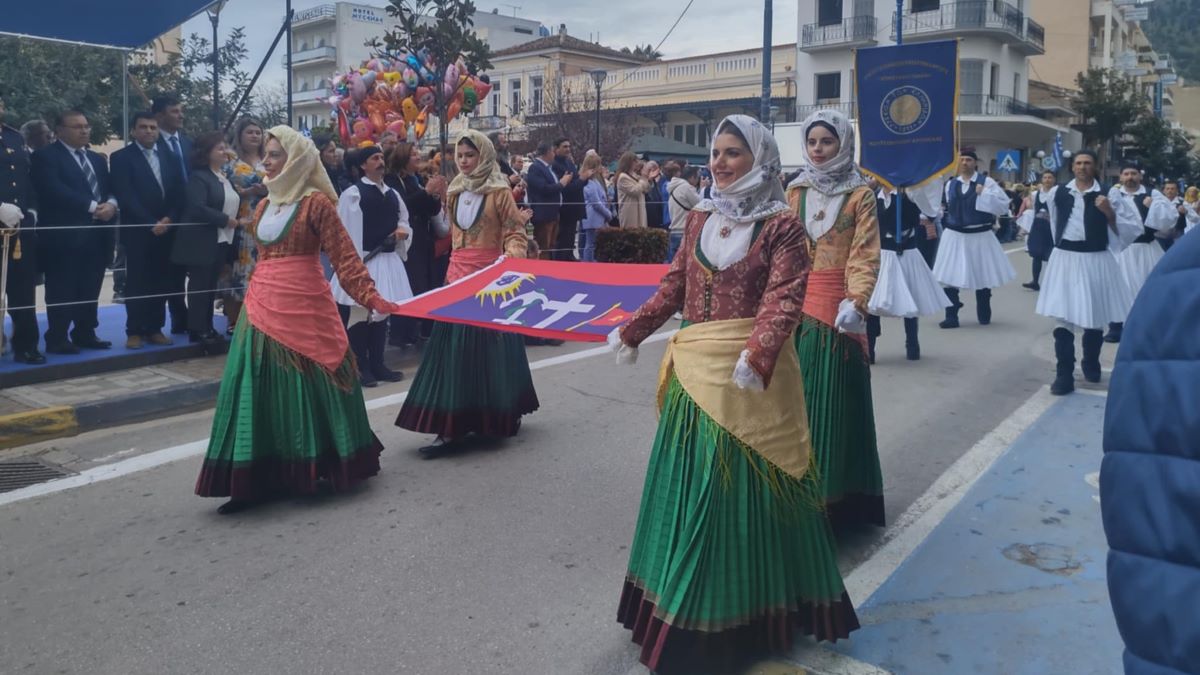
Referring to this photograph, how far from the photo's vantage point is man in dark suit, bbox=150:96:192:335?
30.6 feet

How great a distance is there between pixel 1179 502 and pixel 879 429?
6019 millimetres

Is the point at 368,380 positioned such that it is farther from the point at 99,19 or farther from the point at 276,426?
the point at 99,19

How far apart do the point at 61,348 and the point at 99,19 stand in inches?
131

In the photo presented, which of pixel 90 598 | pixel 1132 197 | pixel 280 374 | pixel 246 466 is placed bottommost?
pixel 90 598

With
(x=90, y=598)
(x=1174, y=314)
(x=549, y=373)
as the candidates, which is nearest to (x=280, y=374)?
(x=90, y=598)

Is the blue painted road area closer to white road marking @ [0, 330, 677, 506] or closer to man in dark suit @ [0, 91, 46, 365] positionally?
white road marking @ [0, 330, 677, 506]

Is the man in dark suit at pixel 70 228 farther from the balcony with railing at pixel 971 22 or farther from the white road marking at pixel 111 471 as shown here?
the balcony with railing at pixel 971 22

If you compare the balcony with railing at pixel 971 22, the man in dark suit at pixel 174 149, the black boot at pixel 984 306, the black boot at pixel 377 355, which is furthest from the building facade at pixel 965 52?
the black boot at pixel 377 355

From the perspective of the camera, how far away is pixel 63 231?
8.53 metres

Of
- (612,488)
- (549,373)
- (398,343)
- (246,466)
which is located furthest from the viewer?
(398,343)

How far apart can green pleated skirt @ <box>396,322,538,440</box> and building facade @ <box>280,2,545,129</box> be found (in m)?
63.9

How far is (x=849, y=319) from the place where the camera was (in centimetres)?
457

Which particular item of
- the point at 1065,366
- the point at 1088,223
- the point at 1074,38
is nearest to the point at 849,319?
the point at 1065,366

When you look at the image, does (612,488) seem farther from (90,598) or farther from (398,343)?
(398,343)
